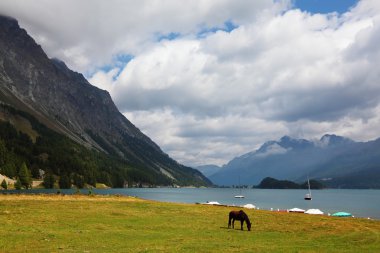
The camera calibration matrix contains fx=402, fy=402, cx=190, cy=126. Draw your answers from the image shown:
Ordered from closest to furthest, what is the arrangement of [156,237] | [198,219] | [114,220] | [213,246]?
[213,246] → [156,237] → [114,220] → [198,219]

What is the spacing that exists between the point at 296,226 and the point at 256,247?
21.4 metres

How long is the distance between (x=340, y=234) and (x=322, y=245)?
1060 cm

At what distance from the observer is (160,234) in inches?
1801

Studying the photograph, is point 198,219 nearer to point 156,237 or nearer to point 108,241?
point 156,237

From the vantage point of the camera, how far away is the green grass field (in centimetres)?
3641

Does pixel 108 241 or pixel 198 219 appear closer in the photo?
pixel 108 241

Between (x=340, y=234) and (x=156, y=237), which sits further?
(x=340, y=234)

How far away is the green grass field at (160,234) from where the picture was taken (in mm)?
36406

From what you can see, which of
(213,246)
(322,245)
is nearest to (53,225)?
(213,246)

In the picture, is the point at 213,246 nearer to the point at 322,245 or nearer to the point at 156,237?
the point at 156,237

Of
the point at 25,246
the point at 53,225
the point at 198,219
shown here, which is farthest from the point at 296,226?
the point at 25,246

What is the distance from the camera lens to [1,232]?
136 ft

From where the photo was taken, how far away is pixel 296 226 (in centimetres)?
5725

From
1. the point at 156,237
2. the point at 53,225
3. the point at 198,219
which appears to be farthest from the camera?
the point at 198,219
